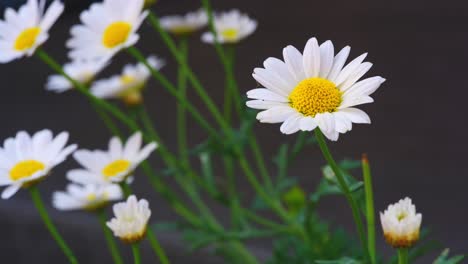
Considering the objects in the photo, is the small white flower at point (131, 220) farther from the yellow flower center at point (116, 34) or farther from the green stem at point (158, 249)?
the yellow flower center at point (116, 34)

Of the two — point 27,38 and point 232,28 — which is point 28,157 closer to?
point 27,38

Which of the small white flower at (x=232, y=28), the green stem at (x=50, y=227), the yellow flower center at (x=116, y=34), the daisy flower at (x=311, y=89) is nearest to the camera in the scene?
the daisy flower at (x=311, y=89)

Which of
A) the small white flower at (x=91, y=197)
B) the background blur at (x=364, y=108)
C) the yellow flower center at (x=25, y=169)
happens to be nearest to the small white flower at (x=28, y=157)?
the yellow flower center at (x=25, y=169)

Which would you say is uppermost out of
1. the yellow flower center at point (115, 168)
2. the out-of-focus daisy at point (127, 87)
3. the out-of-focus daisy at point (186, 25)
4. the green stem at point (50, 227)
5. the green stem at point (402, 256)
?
the out-of-focus daisy at point (186, 25)

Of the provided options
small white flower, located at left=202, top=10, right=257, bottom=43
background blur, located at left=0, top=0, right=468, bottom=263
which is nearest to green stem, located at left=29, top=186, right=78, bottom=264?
small white flower, located at left=202, top=10, right=257, bottom=43

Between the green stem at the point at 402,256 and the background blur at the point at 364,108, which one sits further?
the background blur at the point at 364,108

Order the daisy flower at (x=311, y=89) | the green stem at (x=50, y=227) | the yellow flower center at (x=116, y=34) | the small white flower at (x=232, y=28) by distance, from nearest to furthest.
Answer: the daisy flower at (x=311, y=89) < the green stem at (x=50, y=227) < the yellow flower center at (x=116, y=34) < the small white flower at (x=232, y=28)

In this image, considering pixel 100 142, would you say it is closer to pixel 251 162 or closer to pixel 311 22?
pixel 251 162

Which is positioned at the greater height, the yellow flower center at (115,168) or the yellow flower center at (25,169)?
the yellow flower center at (115,168)

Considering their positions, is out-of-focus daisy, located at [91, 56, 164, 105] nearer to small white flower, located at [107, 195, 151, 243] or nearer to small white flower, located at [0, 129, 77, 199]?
small white flower, located at [0, 129, 77, 199]
